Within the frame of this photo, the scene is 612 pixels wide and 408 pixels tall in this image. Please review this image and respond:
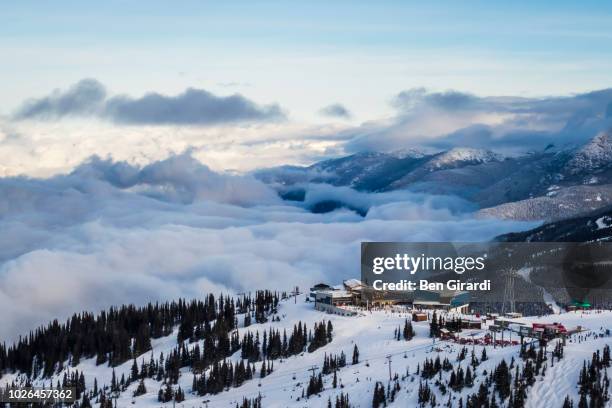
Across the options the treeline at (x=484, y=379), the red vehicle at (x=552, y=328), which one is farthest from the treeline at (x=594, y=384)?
the red vehicle at (x=552, y=328)

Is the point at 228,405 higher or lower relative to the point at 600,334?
lower

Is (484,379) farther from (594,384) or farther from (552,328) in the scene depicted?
(552,328)

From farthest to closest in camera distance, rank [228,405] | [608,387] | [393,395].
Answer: [228,405] → [393,395] → [608,387]

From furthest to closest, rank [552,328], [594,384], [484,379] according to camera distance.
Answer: [552,328]
[484,379]
[594,384]

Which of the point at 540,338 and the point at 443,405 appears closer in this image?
the point at 443,405

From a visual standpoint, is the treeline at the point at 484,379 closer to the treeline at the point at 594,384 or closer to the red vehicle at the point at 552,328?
the treeline at the point at 594,384

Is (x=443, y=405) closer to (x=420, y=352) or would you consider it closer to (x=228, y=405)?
(x=420, y=352)

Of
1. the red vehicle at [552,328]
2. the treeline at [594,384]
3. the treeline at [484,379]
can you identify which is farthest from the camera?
the red vehicle at [552,328]

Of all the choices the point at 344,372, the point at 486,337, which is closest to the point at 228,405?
the point at 344,372

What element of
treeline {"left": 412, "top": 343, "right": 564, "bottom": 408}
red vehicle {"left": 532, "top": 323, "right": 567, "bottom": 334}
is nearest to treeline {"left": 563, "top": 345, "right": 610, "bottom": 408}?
treeline {"left": 412, "top": 343, "right": 564, "bottom": 408}

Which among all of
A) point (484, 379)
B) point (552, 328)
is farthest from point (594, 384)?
point (552, 328)

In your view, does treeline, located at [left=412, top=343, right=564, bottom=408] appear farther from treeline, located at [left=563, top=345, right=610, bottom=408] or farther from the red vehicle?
the red vehicle
